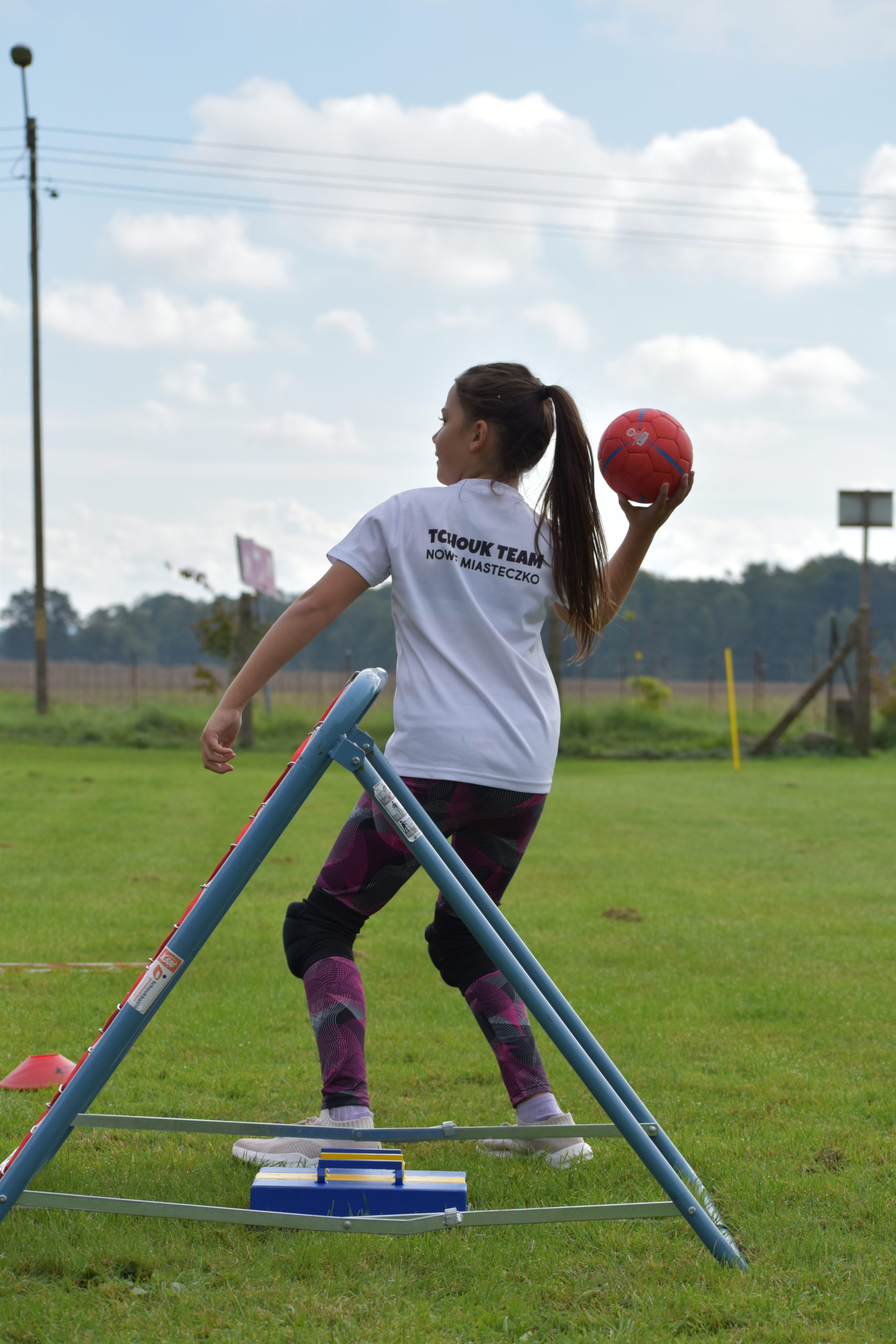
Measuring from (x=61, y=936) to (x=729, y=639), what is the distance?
210ft

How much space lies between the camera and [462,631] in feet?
10.0

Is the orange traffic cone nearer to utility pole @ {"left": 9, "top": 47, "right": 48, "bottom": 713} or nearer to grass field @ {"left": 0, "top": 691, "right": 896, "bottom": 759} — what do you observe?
grass field @ {"left": 0, "top": 691, "right": 896, "bottom": 759}

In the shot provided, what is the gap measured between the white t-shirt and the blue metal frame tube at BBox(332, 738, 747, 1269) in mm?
325

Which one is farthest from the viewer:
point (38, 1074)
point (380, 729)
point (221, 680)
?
point (221, 680)

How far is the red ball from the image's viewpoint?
317cm

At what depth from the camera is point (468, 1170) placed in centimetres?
324

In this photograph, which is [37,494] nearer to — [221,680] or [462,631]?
[221,680]

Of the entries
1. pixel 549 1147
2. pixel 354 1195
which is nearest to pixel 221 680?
pixel 549 1147

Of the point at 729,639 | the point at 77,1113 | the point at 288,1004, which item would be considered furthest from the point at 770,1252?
the point at 729,639

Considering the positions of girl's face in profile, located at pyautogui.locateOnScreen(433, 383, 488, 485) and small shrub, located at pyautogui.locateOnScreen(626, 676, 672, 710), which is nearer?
girl's face in profile, located at pyautogui.locateOnScreen(433, 383, 488, 485)

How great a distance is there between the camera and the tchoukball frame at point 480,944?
2.58 m

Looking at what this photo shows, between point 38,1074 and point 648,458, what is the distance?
2640mm

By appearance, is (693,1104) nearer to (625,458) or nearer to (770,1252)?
(770,1252)

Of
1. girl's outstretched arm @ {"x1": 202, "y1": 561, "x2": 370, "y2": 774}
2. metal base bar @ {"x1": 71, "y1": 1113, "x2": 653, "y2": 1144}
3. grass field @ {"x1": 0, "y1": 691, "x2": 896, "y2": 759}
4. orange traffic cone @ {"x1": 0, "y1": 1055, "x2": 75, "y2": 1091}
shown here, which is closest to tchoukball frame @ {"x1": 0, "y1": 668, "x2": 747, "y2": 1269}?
girl's outstretched arm @ {"x1": 202, "y1": 561, "x2": 370, "y2": 774}
